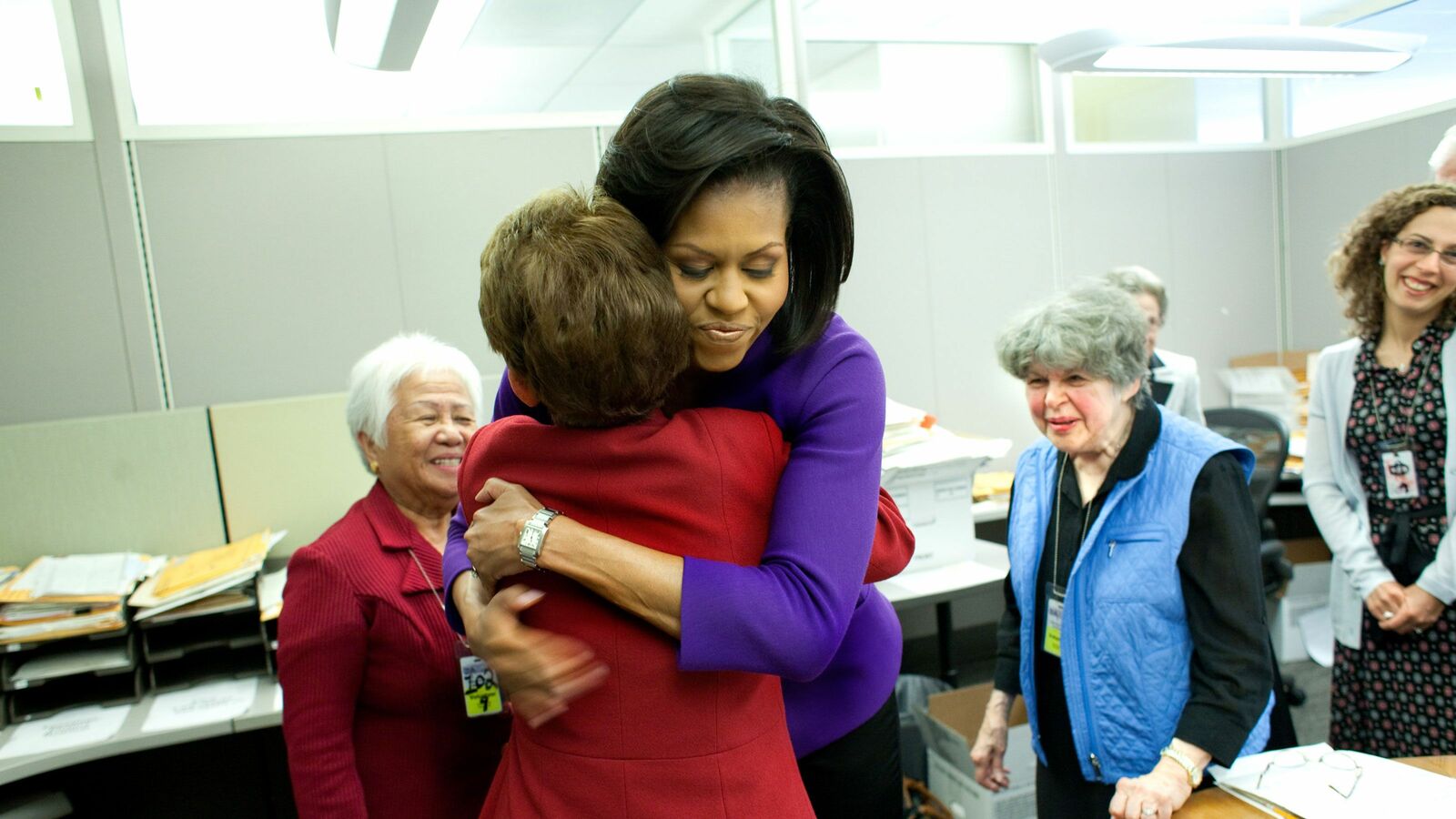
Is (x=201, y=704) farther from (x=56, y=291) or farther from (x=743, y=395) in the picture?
(x=743, y=395)

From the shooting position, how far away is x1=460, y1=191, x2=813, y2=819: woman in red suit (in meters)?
0.69

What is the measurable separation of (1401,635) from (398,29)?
105 inches

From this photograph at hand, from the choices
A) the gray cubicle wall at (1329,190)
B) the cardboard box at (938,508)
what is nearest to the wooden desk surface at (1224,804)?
the cardboard box at (938,508)

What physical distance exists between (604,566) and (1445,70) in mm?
4702

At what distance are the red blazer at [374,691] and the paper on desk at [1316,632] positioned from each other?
3349 mm

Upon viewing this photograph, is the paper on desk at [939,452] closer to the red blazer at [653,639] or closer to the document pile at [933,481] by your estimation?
the document pile at [933,481]

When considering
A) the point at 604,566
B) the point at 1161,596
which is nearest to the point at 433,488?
the point at 604,566

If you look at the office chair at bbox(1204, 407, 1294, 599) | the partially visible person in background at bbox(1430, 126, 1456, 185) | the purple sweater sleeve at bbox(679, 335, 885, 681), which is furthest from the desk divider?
the partially visible person in background at bbox(1430, 126, 1456, 185)

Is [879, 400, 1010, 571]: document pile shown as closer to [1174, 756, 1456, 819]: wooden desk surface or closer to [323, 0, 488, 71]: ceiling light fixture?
[1174, 756, 1456, 819]: wooden desk surface

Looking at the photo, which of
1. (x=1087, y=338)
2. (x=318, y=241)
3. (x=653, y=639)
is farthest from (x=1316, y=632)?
(x=318, y=241)

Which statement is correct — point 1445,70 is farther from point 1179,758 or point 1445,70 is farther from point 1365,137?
point 1179,758

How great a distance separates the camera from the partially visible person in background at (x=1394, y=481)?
6.42 ft

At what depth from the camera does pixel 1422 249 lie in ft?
6.61

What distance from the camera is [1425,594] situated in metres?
1.96
